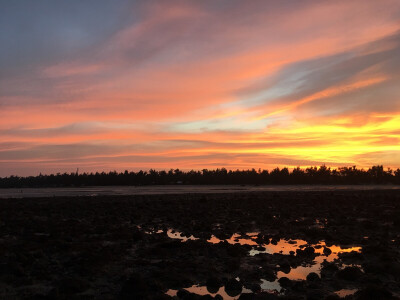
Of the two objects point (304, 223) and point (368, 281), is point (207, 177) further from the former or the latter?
point (368, 281)

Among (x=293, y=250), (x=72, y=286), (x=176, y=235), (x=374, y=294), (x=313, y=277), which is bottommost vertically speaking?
(x=176, y=235)

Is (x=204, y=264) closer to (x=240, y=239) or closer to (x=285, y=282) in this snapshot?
(x=285, y=282)

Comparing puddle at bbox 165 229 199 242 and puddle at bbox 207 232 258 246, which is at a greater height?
puddle at bbox 207 232 258 246

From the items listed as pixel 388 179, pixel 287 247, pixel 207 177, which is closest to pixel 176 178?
pixel 207 177

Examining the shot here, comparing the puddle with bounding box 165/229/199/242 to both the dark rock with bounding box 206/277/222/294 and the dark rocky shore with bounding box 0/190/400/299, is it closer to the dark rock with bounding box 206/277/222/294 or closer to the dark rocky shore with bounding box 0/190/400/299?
the dark rocky shore with bounding box 0/190/400/299

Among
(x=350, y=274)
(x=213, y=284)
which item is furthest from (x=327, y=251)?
(x=213, y=284)

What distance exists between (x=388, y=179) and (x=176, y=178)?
100 m

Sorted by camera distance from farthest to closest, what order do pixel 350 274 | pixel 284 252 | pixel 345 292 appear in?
1. pixel 284 252
2. pixel 350 274
3. pixel 345 292

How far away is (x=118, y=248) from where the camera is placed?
18078 mm

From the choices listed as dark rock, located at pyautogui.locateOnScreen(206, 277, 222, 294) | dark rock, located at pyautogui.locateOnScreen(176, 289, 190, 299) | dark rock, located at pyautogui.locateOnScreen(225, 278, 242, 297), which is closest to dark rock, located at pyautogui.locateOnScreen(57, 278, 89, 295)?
dark rock, located at pyautogui.locateOnScreen(176, 289, 190, 299)

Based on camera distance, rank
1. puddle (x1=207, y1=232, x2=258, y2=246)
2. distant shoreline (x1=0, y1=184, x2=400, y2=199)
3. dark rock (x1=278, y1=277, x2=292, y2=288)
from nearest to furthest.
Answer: dark rock (x1=278, y1=277, x2=292, y2=288) < puddle (x1=207, y1=232, x2=258, y2=246) < distant shoreline (x1=0, y1=184, x2=400, y2=199)

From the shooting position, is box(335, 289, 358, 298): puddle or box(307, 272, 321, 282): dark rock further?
box(307, 272, 321, 282): dark rock

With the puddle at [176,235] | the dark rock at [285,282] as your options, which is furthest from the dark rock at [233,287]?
the puddle at [176,235]

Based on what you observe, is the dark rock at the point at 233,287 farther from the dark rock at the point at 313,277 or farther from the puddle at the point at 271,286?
the dark rock at the point at 313,277
